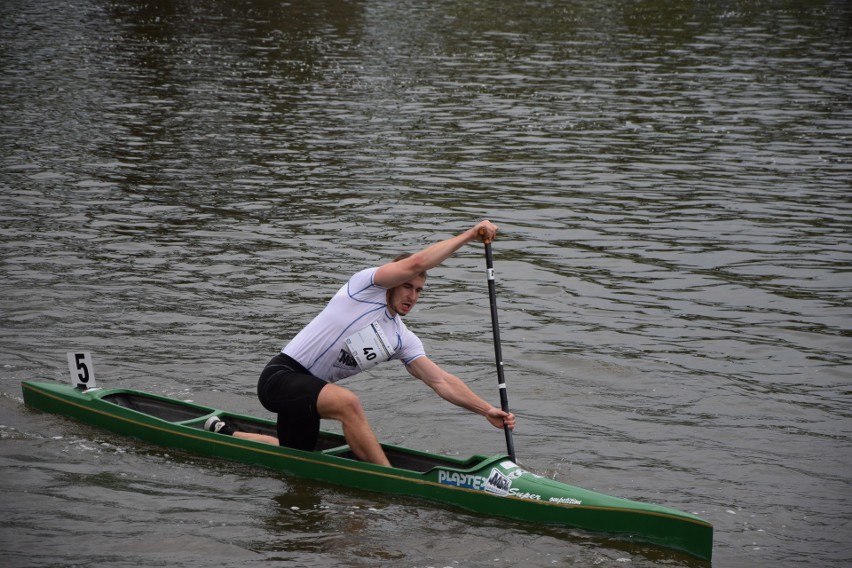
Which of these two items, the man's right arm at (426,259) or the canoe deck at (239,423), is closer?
the man's right arm at (426,259)

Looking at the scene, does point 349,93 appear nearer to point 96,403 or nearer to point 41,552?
point 96,403

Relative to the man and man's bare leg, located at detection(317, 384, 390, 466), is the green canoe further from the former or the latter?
the man

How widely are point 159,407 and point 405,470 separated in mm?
2947

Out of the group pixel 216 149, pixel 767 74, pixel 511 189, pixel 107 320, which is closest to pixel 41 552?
pixel 107 320

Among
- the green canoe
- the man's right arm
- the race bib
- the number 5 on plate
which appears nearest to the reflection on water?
the green canoe

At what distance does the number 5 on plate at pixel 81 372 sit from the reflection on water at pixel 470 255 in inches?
19.9

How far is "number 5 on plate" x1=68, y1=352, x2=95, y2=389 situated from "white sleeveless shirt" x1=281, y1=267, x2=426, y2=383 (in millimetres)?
2501

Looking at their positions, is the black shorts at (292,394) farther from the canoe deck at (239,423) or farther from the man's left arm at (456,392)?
the man's left arm at (456,392)

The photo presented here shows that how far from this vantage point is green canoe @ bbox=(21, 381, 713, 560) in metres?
8.27

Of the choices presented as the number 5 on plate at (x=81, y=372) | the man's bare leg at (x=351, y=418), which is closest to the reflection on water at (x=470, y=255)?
the man's bare leg at (x=351, y=418)

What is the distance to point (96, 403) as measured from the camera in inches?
417

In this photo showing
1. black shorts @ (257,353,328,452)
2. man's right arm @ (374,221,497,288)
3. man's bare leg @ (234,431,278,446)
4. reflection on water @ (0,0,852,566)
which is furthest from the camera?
man's bare leg @ (234,431,278,446)

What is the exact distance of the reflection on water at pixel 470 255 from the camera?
368 inches

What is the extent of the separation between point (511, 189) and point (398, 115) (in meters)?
6.70
